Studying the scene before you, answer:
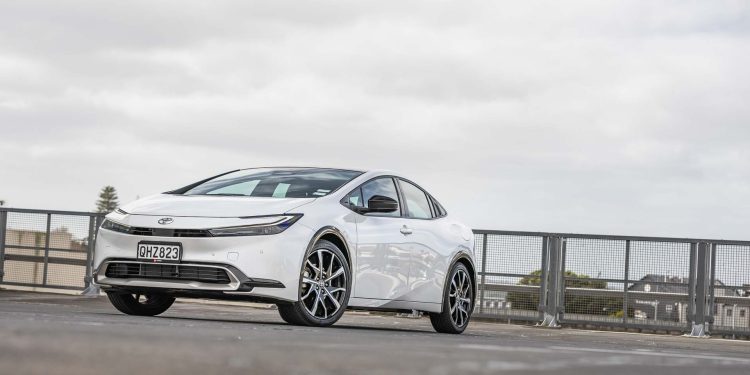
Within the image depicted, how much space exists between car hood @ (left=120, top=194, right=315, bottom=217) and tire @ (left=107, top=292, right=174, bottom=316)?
901 mm

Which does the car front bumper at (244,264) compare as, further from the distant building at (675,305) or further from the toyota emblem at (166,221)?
the distant building at (675,305)

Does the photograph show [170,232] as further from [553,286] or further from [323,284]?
[553,286]

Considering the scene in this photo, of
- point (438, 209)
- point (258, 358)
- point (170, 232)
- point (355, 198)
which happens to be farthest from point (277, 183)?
point (258, 358)

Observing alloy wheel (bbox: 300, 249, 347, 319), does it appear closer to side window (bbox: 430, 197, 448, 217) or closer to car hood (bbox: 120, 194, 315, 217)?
car hood (bbox: 120, 194, 315, 217)

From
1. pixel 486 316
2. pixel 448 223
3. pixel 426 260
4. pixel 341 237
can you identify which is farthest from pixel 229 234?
pixel 486 316

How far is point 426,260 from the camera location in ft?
35.8

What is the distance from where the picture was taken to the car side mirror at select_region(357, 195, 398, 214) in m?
10.1

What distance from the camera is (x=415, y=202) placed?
36.9ft

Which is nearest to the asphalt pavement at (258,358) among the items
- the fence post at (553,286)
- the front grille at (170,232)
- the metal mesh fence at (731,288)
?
the front grille at (170,232)

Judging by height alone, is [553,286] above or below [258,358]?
above

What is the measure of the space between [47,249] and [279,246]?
1182 cm

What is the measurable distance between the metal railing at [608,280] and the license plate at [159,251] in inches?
401

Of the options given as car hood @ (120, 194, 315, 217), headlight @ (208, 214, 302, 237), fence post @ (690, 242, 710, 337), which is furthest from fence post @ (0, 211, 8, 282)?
headlight @ (208, 214, 302, 237)

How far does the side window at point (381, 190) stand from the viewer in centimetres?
1034
